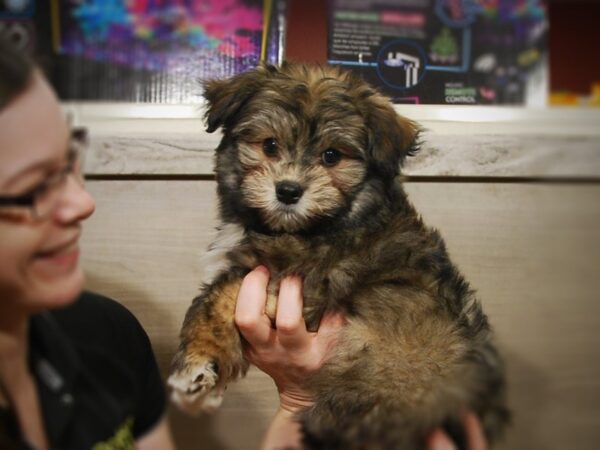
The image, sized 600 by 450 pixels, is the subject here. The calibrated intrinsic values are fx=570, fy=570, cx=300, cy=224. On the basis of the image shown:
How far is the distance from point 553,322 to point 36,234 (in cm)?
70

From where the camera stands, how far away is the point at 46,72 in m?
0.69

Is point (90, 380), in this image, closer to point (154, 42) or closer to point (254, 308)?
point (254, 308)

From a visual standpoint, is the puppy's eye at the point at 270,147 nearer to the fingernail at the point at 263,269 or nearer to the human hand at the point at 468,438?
the fingernail at the point at 263,269

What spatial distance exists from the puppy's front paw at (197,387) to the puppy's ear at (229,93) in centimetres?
45

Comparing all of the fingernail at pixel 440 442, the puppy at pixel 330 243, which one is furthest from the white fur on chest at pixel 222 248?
the fingernail at pixel 440 442

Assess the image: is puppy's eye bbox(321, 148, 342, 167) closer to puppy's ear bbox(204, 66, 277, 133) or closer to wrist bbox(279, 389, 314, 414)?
puppy's ear bbox(204, 66, 277, 133)

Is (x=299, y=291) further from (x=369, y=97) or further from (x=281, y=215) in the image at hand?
(x=369, y=97)

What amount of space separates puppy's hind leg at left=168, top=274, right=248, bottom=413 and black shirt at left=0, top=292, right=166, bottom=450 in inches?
2.9

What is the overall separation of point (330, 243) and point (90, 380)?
1.64ft

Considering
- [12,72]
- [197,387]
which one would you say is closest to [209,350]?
[197,387]

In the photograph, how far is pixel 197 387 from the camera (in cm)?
99

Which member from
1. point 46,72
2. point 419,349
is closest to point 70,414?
point 46,72

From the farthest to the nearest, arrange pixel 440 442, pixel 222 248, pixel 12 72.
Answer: pixel 222 248
pixel 440 442
pixel 12 72

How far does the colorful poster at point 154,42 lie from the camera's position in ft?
2.76
